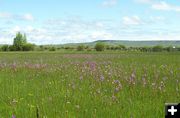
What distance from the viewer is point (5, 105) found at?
6.25 m

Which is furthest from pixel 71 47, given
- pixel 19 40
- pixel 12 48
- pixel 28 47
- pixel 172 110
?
pixel 172 110

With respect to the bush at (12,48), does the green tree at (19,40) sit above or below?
above

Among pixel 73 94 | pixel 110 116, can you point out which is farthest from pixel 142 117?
pixel 73 94

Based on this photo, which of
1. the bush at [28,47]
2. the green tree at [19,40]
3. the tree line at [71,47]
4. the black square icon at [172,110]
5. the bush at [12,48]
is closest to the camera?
the black square icon at [172,110]

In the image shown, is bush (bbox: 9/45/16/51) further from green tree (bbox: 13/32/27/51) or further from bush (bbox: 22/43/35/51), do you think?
green tree (bbox: 13/32/27/51)

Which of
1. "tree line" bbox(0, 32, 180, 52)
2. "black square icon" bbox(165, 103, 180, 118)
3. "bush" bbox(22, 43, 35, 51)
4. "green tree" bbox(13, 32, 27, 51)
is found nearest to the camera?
"black square icon" bbox(165, 103, 180, 118)

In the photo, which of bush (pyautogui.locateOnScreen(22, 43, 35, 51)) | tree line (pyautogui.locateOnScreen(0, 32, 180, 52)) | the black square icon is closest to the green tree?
tree line (pyautogui.locateOnScreen(0, 32, 180, 52))

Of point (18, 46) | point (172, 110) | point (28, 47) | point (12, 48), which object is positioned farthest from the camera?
point (18, 46)

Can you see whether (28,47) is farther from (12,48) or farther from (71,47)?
(71,47)

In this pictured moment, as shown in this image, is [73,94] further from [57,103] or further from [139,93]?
[139,93]

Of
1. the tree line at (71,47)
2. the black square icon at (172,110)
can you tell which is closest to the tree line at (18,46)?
the tree line at (71,47)

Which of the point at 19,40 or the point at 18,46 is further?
the point at 19,40

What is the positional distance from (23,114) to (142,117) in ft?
6.81

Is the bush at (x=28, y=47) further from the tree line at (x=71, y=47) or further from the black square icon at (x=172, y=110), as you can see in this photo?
the black square icon at (x=172, y=110)
